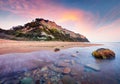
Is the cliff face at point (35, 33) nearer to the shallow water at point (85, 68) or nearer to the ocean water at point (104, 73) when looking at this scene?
the shallow water at point (85, 68)

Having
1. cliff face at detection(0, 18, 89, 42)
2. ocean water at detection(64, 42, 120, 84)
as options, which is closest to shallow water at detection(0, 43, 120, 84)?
ocean water at detection(64, 42, 120, 84)

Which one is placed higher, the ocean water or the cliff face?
the cliff face

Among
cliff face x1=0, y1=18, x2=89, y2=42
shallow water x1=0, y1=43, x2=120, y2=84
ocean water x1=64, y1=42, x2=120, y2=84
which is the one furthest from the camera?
cliff face x1=0, y1=18, x2=89, y2=42

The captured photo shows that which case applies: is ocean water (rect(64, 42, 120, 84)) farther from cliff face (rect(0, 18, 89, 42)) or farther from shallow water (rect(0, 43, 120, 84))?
cliff face (rect(0, 18, 89, 42))

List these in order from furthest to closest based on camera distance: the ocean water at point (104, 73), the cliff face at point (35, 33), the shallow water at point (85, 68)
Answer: the cliff face at point (35, 33) < the shallow water at point (85, 68) < the ocean water at point (104, 73)

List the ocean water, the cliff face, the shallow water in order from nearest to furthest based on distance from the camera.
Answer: the ocean water < the shallow water < the cliff face

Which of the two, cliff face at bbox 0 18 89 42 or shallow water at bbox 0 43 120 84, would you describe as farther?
cliff face at bbox 0 18 89 42

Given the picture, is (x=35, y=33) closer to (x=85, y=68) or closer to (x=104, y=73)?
(x=85, y=68)

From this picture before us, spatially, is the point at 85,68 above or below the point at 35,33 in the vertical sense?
below

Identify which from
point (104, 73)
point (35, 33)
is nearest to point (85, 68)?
point (104, 73)

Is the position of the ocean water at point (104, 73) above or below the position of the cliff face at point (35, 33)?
below

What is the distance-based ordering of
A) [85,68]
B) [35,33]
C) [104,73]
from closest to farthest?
[104,73]
[85,68]
[35,33]

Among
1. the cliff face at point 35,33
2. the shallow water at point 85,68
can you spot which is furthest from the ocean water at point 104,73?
the cliff face at point 35,33

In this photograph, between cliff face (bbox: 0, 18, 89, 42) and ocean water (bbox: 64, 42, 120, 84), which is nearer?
ocean water (bbox: 64, 42, 120, 84)
